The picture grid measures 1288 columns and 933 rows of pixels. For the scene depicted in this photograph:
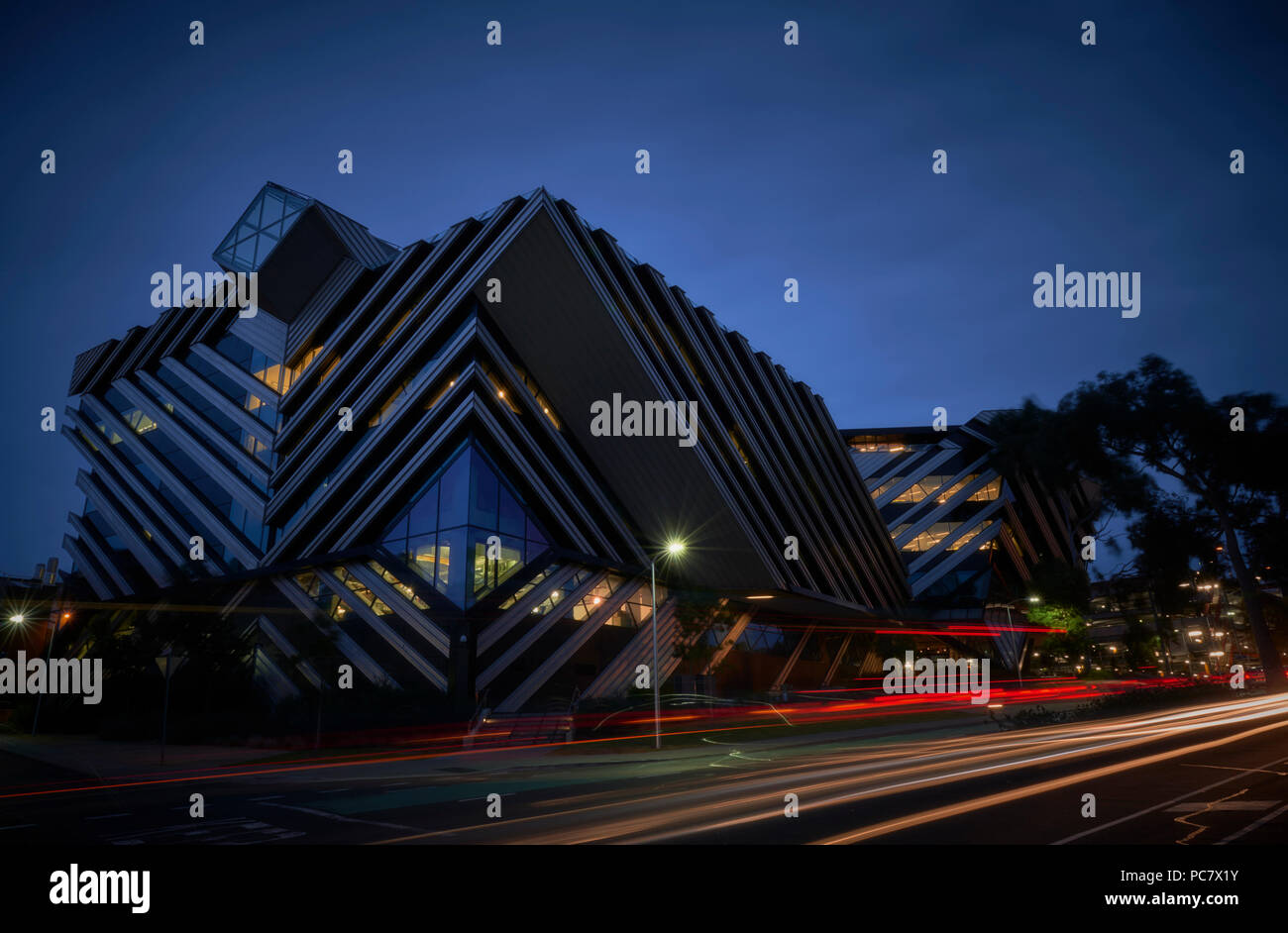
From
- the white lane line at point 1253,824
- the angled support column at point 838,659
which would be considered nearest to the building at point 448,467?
the angled support column at point 838,659

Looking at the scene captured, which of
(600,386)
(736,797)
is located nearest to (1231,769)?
(736,797)

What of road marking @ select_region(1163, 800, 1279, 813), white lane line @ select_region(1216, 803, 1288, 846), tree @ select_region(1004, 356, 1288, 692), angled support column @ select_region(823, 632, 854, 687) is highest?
tree @ select_region(1004, 356, 1288, 692)

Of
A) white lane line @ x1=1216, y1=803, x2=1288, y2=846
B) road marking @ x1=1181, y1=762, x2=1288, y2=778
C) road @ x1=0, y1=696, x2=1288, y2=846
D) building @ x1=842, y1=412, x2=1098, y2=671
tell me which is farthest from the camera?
building @ x1=842, y1=412, x2=1098, y2=671

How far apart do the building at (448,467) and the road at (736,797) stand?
12349mm

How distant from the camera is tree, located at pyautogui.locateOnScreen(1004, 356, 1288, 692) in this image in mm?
36812

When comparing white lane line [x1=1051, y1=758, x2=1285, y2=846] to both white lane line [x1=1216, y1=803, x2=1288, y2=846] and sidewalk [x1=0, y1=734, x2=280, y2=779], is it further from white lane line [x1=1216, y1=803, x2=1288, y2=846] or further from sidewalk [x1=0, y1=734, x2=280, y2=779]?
sidewalk [x1=0, y1=734, x2=280, y2=779]

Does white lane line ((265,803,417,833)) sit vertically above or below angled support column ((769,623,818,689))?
above

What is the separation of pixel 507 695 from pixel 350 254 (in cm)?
2688

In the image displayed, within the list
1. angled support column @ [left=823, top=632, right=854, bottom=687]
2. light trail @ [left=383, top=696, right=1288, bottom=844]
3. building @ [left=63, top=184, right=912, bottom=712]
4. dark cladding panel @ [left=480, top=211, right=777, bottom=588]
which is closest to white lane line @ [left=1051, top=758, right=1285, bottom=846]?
light trail @ [left=383, top=696, right=1288, bottom=844]

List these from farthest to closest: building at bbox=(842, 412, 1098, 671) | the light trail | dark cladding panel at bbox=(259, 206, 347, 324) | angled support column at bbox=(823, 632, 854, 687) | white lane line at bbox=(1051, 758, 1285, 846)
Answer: building at bbox=(842, 412, 1098, 671) → angled support column at bbox=(823, 632, 854, 687) → dark cladding panel at bbox=(259, 206, 347, 324) → the light trail → white lane line at bbox=(1051, 758, 1285, 846)

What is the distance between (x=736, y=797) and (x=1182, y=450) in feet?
126

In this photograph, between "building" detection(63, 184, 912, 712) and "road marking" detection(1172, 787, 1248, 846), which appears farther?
"building" detection(63, 184, 912, 712)

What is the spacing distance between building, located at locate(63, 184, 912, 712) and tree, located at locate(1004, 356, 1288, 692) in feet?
59.7
